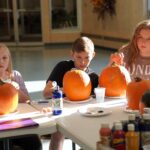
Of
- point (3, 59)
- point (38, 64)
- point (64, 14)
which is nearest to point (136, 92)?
point (3, 59)

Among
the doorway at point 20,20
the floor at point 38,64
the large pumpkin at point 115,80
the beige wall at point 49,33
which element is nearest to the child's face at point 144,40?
the large pumpkin at point 115,80

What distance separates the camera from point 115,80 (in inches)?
98.7

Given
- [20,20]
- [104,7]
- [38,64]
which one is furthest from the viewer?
[20,20]

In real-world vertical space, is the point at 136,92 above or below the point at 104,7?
below

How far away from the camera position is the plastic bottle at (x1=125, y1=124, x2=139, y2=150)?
1371 mm

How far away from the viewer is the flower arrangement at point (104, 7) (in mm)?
10836

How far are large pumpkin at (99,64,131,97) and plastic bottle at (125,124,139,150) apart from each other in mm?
1134

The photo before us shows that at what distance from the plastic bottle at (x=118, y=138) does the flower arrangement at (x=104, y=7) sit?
31.6 feet

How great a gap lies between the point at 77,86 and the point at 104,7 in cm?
886

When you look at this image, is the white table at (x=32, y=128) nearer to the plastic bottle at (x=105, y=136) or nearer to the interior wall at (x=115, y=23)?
the plastic bottle at (x=105, y=136)

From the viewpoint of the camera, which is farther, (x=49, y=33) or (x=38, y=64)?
(x=49, y=33)

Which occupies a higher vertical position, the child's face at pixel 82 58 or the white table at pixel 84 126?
the child's face at pixel 82 58

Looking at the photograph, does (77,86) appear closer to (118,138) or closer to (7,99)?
(7,99)

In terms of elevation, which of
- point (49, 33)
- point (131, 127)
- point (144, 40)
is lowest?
point (49, 33)
